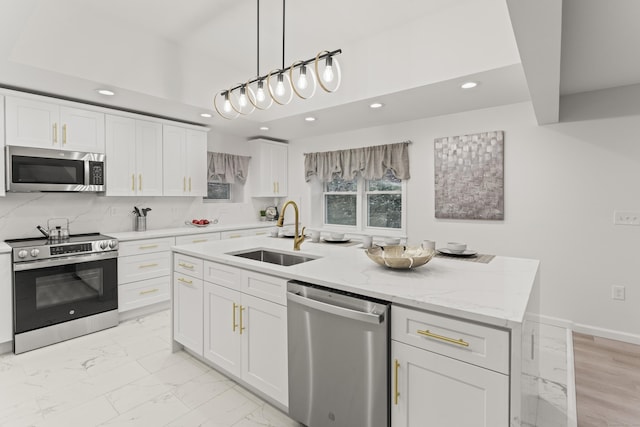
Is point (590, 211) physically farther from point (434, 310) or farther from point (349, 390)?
point (349, 390)

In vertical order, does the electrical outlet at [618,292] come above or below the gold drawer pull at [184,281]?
below

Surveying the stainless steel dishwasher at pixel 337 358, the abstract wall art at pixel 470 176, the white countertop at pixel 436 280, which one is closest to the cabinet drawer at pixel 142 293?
the white countertop at pixel 436 280

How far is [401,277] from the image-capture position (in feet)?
5.36

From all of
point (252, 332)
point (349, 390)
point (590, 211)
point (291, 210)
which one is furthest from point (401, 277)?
point (291, 210)

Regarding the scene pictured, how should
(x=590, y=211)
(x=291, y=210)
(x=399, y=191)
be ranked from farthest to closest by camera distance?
(x=291, y=210), (x=399, y=191), (x=590, y=211)

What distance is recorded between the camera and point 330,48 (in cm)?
316

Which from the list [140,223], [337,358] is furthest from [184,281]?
[140,223]

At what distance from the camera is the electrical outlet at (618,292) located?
2909 mm

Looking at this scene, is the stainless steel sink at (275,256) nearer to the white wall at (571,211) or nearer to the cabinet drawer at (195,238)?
the cabinet drawer at (195,238)

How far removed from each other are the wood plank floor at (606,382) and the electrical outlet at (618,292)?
1.32 ft

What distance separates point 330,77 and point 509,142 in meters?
2.45

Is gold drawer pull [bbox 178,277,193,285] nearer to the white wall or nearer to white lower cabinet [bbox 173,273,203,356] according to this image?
white lower cabinet [bbox 173,273,203,356]

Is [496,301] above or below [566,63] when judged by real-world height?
below

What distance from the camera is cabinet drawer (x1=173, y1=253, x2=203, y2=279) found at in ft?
7.68
